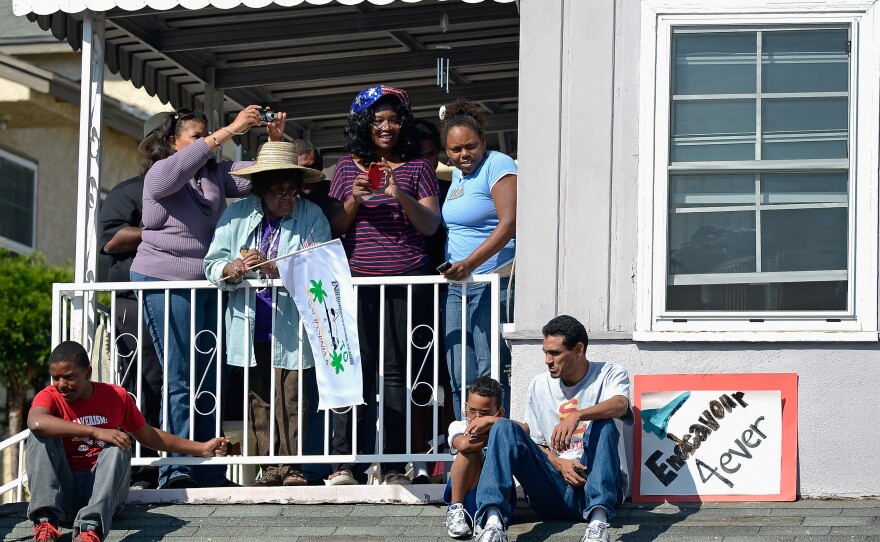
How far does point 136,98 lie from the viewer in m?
25.5

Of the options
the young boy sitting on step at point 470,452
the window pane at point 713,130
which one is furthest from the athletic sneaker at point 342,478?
the window pane at point 713,130

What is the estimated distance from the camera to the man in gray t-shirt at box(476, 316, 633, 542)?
6969 mm

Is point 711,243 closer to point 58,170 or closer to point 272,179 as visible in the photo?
point 272,179

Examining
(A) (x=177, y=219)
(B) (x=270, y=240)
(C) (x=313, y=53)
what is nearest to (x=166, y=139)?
(A) (x=177, y=219)

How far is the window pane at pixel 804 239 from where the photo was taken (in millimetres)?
7855

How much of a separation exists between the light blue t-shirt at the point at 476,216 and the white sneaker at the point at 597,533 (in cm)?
181

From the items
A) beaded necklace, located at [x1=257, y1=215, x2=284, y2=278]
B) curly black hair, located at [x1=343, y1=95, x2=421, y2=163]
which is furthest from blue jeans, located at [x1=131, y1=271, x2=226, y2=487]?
curly black hair, located at [x1=343, y1=95, x2=421, y2=163]

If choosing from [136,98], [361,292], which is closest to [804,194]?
[361,292]

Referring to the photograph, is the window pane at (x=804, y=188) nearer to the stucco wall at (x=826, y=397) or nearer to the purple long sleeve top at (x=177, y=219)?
the stucco wall at (x=826, y=397)

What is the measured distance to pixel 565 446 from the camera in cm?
711

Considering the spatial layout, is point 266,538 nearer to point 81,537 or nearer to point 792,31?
point 81,537

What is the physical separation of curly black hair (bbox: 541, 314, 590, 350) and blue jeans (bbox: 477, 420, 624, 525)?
1.41ft

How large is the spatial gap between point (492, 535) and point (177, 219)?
2.77 metres

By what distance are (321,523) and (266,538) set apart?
0.36 m
